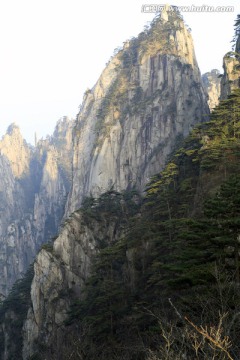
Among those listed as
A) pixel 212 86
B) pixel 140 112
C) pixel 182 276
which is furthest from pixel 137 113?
pixel 182 276

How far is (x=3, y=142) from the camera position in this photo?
156 metres

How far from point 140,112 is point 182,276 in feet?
248

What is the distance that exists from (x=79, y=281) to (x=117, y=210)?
12.9m

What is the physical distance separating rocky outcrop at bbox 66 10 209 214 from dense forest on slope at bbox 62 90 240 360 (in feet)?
110

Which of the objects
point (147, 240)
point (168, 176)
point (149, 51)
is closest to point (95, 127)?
point (149, 51)

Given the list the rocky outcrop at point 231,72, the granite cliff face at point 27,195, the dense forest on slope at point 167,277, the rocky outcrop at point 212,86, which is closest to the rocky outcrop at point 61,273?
the dense forest on slope at point 167,277

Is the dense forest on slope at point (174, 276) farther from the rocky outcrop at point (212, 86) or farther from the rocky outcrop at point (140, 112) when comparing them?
the rocky outcrop at point (212, 86)

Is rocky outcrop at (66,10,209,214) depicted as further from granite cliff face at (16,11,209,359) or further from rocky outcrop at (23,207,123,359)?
rocky outcrop at (23,207,123,359)

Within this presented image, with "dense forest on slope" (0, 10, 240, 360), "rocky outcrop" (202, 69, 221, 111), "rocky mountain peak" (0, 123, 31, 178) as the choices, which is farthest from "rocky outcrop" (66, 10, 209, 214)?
"rocky mountain peak" (0, 123, 31, 178)

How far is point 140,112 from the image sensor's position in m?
89.1

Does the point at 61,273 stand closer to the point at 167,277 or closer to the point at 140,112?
the point at 167,277

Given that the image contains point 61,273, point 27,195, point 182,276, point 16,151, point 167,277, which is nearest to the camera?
point 182,276

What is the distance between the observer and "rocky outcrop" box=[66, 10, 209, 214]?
277 ft

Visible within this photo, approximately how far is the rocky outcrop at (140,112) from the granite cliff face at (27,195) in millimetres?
34389
